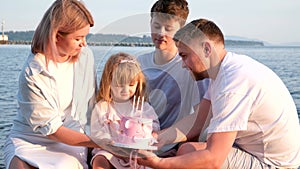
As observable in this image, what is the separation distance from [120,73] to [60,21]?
489 millimetres

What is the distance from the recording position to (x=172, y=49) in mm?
3715

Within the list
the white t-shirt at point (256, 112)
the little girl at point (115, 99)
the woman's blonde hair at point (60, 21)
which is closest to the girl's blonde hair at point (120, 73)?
the little girl at point (115, 99)

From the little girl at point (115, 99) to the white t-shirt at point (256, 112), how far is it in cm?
51

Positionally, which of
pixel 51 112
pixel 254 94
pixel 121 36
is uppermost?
pixel 121 36

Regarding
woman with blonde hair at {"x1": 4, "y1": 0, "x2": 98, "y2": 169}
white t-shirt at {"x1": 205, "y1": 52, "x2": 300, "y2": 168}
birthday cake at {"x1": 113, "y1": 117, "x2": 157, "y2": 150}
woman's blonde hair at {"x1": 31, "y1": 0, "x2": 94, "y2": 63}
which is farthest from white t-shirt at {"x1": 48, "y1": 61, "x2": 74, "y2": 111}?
white t-shirt at {"x1": 205, "y1": 52, "x2": 300, "y2": 168}

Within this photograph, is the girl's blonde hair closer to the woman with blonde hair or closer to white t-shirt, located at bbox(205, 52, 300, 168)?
the woman with blonde hair

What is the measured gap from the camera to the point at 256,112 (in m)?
3.06

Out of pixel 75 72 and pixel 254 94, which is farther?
pixel 75 72

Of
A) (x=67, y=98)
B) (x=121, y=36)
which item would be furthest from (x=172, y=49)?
(x=67, y=98)

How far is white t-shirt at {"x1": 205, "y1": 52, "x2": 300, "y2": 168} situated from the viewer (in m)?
2.97

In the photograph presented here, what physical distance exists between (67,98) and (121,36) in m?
0.60

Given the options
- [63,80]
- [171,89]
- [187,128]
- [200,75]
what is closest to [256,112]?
[200,75]

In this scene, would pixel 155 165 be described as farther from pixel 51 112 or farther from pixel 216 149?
pixel 51 112

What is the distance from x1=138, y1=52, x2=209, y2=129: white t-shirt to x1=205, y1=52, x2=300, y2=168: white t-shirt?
1.24ft
